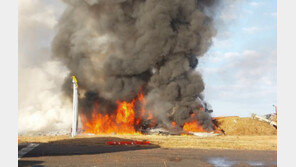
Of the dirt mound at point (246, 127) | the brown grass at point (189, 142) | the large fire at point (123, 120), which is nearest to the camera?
the brown grass at point (189, 142)

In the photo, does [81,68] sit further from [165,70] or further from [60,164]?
[60,164]

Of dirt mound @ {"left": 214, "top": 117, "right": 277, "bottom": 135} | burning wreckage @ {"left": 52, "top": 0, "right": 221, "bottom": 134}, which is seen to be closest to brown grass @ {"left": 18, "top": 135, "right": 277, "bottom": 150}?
burning wreckage @ {"left": 52, "top": 0, "right": 221, "bottom": 134}

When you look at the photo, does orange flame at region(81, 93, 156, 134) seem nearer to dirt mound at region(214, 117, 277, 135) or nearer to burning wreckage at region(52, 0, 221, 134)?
burning wreckage at region(52, 0, 221, 134)

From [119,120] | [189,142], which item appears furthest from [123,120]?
[189,142]

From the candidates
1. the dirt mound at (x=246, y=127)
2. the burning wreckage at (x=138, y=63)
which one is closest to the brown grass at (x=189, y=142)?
the burning wreckage at (x=138, y=63)

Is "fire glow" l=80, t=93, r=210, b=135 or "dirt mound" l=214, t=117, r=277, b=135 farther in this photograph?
"dirt mound" l=214, t=117, r=277, b=135

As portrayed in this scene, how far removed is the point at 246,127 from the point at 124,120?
1809 centimetres

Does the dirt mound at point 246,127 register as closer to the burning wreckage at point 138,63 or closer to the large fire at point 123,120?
the burning wreckage at point 138,63

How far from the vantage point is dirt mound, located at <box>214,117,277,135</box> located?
147 feet

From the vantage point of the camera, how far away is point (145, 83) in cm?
4741

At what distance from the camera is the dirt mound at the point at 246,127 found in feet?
147

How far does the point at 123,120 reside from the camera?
148ft

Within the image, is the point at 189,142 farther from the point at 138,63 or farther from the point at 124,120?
the point at 138,63

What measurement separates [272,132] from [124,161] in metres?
33.7
